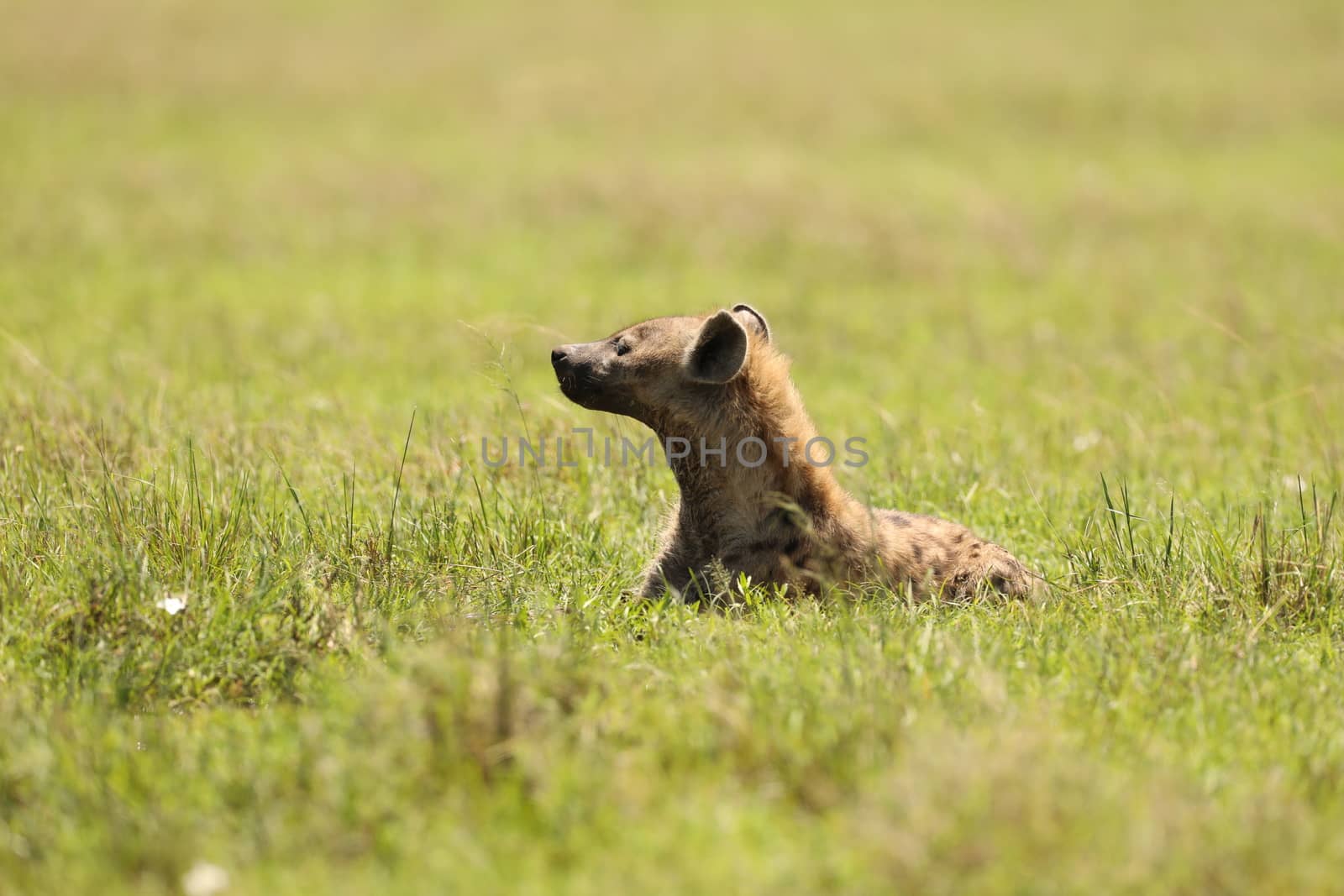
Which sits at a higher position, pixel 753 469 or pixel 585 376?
pixel 585 376

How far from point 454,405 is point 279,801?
4395 mm

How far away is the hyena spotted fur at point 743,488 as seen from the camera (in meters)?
4.96

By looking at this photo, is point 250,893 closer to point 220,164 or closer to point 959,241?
point 959,241

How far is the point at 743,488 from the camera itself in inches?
200

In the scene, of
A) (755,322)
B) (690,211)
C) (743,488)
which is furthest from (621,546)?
(690,211)

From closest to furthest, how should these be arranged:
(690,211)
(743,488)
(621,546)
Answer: (743,488), (621,546), (690,211)

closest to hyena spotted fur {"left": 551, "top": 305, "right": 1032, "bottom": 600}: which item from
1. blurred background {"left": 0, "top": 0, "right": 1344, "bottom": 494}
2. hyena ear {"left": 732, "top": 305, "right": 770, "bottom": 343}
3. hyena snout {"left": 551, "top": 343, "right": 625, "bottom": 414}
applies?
hyena snout {"left": 551, "top": 343, "right": 625, "bottom": 414}

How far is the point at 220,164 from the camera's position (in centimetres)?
1728

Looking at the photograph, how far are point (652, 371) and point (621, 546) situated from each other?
734mm

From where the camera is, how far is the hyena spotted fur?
16.3 ft

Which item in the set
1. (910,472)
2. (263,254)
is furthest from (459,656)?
(263,254)

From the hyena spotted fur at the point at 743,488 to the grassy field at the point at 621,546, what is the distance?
0.96ft

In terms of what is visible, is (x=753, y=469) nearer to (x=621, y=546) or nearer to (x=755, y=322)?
(x=621, y=546)

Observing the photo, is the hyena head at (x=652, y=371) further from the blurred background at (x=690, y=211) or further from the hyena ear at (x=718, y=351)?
the blurred background at (x=690, y=211)
